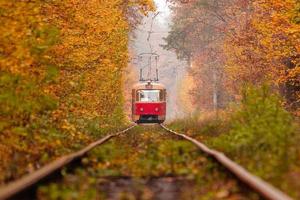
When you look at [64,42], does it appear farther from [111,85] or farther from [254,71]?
[254,71]

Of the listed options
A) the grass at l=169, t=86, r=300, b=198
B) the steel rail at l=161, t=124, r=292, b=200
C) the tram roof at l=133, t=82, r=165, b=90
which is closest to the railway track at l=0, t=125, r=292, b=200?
the steel rail at l=161, t=124, r=292, b=200

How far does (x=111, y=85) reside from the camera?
2848cm

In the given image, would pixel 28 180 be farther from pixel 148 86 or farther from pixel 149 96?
pixel 148 86

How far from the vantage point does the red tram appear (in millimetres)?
38344

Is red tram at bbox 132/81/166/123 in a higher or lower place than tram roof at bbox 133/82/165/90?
lower

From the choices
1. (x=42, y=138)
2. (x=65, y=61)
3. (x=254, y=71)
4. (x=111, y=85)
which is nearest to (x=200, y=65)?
(x=254, y=71)

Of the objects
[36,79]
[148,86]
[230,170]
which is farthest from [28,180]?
[148,86]

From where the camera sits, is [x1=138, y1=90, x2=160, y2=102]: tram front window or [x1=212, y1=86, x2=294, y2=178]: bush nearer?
[x1=212, y1=86, x2=294, y2=178]: bush

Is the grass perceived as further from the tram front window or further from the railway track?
the tram front window

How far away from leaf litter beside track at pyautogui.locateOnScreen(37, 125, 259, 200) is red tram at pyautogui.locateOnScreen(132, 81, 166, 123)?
88.2 ft

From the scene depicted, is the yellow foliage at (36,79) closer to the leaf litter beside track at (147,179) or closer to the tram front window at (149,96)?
the leaf litter beside track at (147,179)

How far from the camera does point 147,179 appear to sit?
8.00m

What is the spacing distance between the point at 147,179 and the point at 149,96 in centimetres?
3053

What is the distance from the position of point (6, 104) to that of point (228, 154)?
4.01 metres
